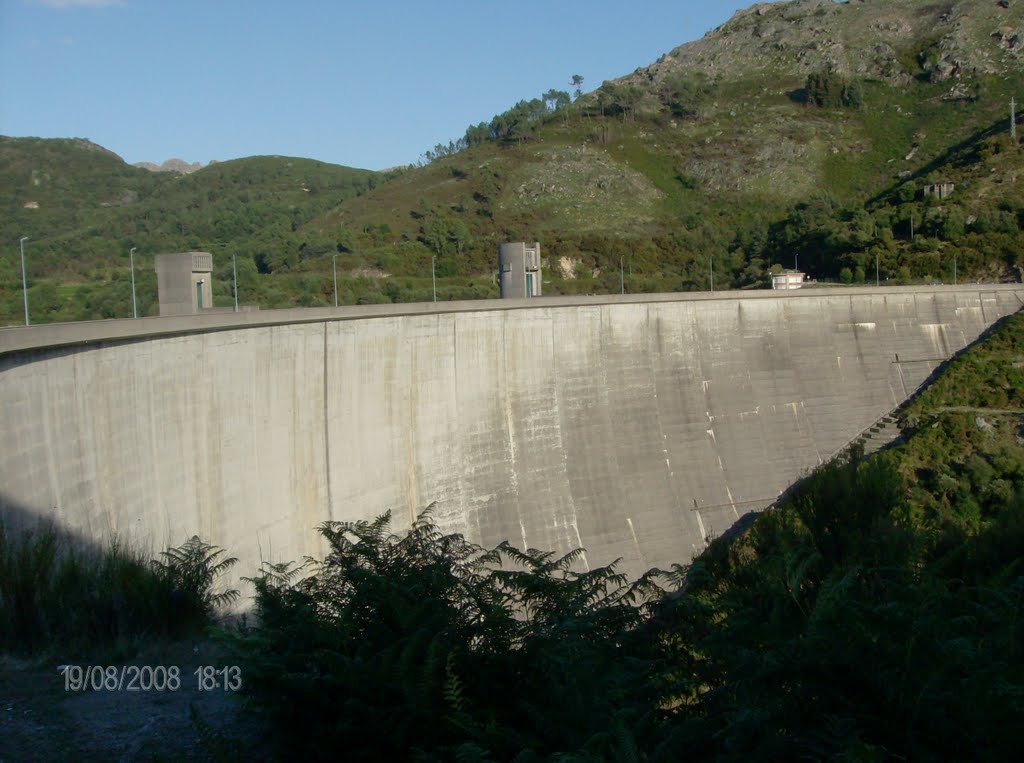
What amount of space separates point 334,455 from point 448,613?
332 inches

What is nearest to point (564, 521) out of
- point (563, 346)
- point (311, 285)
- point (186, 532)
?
point (563, 346)

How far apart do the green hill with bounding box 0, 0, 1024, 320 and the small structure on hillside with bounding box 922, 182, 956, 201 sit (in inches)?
12.1

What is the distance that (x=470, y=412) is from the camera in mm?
14750

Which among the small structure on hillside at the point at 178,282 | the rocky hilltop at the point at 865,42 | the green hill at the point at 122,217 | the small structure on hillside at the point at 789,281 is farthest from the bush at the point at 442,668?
the rocky hilltop at the point at 865,42

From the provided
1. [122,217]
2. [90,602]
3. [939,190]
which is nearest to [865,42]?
[939,190]

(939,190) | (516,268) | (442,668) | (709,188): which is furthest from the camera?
(709,188)

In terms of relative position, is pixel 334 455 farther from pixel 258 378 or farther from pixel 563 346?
pixel 563 346

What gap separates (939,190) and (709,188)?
1795 cm

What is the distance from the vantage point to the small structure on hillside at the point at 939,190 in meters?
35.9

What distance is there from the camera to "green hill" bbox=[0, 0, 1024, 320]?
34.4 meters

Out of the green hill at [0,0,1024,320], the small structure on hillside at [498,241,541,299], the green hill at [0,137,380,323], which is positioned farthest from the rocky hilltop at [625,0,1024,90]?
→ the small structure on hillside at [498,241,541,299]

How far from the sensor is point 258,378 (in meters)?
11.2

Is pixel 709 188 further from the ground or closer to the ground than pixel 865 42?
closer to the ground

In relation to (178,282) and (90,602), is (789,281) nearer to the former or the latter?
(178,282)
